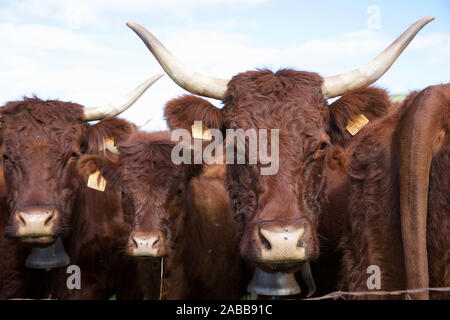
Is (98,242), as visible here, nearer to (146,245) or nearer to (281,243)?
(146,245)

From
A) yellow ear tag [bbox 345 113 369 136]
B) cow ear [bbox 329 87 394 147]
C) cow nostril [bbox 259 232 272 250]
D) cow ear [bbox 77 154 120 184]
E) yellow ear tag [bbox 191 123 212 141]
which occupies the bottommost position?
cow nostril [bbox 259 232 272 250]

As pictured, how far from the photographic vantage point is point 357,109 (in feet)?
12.1

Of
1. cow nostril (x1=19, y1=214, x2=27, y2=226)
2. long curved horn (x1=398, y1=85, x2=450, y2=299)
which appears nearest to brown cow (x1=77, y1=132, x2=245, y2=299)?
cow nostril (x1=19, y1=214, x2=27, y2=226)

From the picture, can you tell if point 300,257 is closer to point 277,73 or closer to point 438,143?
point 438,143

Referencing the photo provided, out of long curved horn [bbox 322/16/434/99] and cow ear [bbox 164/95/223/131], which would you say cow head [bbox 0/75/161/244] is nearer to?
cow ear [bbox 164/95/223/131]

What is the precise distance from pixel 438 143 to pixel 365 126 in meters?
1.23

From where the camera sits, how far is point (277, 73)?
3658 millimetres

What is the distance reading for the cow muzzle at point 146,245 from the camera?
3.72 meters

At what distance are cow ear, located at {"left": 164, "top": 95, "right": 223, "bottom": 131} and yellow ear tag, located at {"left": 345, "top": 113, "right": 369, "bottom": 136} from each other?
1.12 m

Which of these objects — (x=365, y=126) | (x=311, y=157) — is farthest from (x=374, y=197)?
(x=365, y=126)

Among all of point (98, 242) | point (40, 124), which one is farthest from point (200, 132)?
point (98, 242)

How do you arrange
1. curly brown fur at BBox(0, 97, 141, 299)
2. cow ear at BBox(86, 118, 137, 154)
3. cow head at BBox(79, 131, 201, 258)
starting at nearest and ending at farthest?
cow head at BBox(79, 131, 201, 258)
curly brown fur at BBox(0, 97, 141, 299)
cow ear at BBox(86, 118, 137, 154)

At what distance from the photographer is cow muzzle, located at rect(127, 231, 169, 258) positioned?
3.72m

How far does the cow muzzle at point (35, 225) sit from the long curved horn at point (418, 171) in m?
3.12
